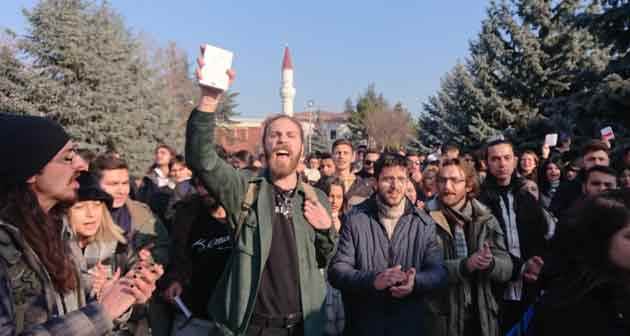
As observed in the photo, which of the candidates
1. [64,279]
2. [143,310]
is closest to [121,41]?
[143,310]

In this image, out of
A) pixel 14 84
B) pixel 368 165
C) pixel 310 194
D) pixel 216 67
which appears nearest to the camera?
pixel 216 67

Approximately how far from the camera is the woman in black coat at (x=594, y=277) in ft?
6.62

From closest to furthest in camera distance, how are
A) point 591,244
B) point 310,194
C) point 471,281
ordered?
point 591,244 → point 310,194 → point 471,281

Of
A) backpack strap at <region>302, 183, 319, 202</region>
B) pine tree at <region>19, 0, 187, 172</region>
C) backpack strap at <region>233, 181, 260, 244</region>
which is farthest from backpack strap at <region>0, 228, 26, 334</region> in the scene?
pine tree at <region>19, 0, 187, 172</region>

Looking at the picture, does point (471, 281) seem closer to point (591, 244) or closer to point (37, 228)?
point (591, 244)

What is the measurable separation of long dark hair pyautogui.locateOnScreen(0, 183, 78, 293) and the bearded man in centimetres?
93

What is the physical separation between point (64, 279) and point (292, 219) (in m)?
1.46

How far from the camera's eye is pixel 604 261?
205cm

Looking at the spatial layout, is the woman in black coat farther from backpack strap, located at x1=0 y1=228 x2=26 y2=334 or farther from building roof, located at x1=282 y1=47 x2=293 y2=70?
building roof, located at x1=282 y1=47 x2=293 y2=70

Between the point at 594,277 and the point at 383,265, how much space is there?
181cm

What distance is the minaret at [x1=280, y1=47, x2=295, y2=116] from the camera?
52.1m

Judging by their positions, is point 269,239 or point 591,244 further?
point 269,239

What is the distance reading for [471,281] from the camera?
4.17 meters

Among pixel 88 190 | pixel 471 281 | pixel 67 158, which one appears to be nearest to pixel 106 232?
pixel 88 190
